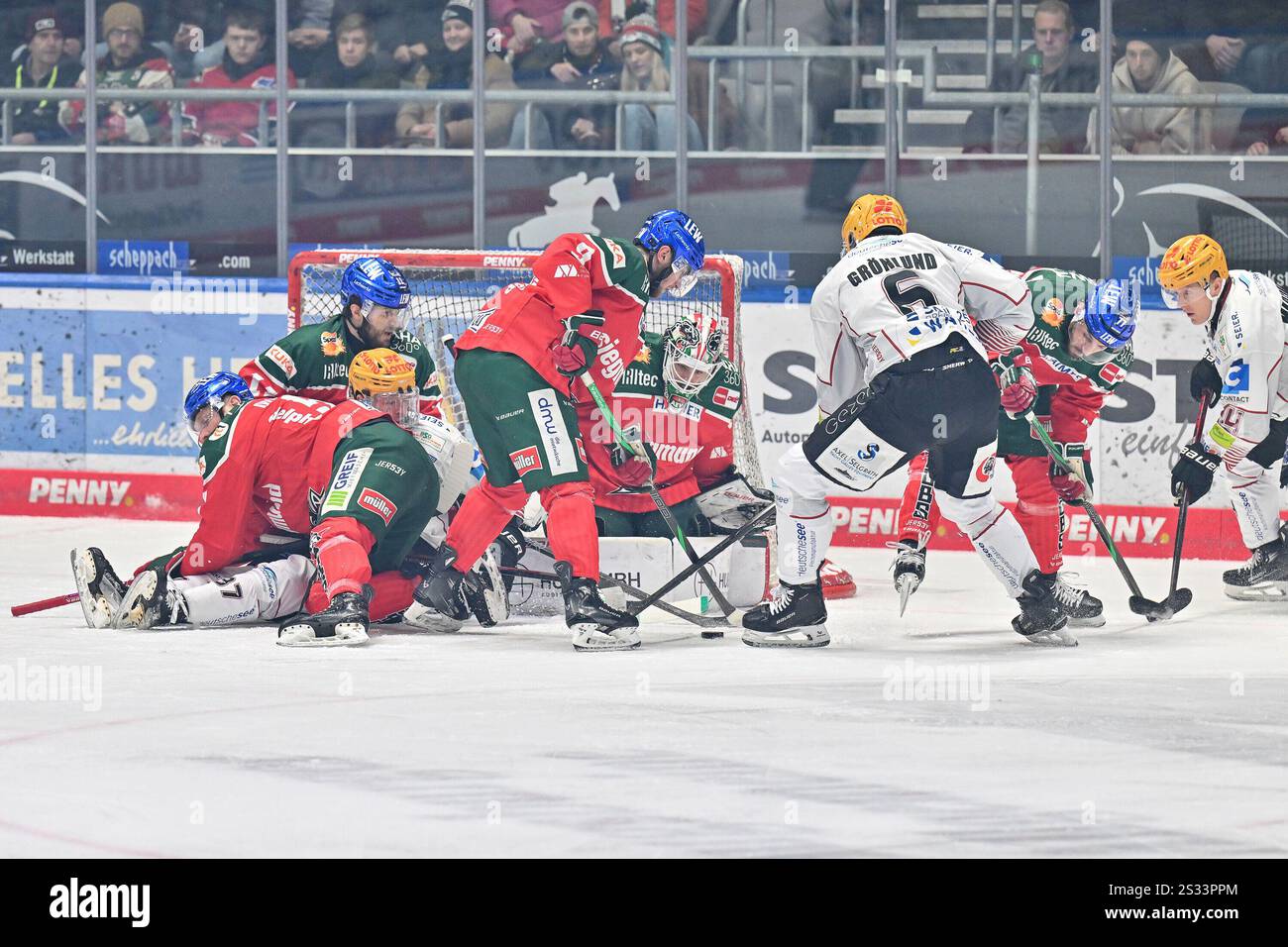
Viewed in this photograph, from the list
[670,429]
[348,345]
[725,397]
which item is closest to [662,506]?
[670,429]

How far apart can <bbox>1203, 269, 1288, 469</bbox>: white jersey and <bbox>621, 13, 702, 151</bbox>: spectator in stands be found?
287cm

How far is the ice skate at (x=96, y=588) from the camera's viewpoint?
6121 millimetres

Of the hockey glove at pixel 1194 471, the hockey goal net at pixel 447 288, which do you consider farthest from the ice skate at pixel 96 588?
the hockey glove at pixel 1194 471

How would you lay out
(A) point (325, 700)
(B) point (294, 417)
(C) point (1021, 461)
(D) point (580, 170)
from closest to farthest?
(A) point (325, 700) < (B) point (294, 417) < (C) point (1021, 461) < (D) point (580, 170)

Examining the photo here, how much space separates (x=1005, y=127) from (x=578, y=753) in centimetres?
510

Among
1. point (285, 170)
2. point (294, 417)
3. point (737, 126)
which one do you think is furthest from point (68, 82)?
point (294, 417)

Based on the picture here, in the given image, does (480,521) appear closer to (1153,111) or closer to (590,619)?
(590,619)

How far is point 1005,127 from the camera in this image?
28.5 feet

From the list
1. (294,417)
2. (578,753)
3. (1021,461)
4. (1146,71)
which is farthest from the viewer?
(1146,71)

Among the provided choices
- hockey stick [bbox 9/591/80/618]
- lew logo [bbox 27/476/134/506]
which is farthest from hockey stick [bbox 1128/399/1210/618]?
lew logo [bbox 27/476/134/506]

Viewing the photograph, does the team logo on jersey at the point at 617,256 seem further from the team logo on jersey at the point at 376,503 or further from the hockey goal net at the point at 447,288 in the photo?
the hockey goal net at the point at 447,288

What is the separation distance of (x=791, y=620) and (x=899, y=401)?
2.39ft

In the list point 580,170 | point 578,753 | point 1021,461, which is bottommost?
point 578,753

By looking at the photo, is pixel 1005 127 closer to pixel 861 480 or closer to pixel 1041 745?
pixel 861 480
